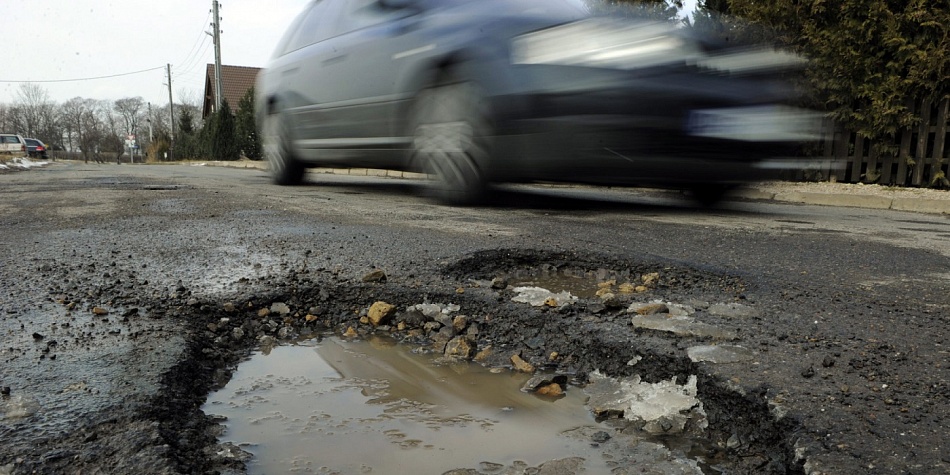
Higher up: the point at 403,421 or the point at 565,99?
the point at 565,99

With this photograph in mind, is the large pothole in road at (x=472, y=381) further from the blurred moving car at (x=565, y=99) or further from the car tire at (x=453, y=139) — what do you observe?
the car tire at (x=453, y=139)

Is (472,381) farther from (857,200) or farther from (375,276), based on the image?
(857,200)

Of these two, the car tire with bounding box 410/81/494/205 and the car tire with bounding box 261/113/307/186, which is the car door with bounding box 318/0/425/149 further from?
the car tire with bounding box 261/113/307/186

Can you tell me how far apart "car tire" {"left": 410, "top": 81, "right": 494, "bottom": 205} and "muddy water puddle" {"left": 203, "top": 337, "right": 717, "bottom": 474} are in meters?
2.67

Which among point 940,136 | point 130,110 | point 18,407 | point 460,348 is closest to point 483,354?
point 460,348

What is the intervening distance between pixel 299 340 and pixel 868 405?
1626 mm

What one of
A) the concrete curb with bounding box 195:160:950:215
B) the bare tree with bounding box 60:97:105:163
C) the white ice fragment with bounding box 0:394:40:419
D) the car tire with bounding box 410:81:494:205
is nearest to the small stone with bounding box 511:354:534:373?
the white ice fragment with bounding box 0:394:40:419

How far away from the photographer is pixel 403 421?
63.7 inches

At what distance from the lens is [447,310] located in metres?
2.39

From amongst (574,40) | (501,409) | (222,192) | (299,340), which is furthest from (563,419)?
(222,192)

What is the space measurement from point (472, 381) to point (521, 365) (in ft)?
0.58

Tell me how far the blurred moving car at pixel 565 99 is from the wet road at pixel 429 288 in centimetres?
35

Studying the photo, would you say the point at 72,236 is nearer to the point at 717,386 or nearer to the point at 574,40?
the point at 574,40

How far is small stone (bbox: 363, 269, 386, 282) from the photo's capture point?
2.64 metres
